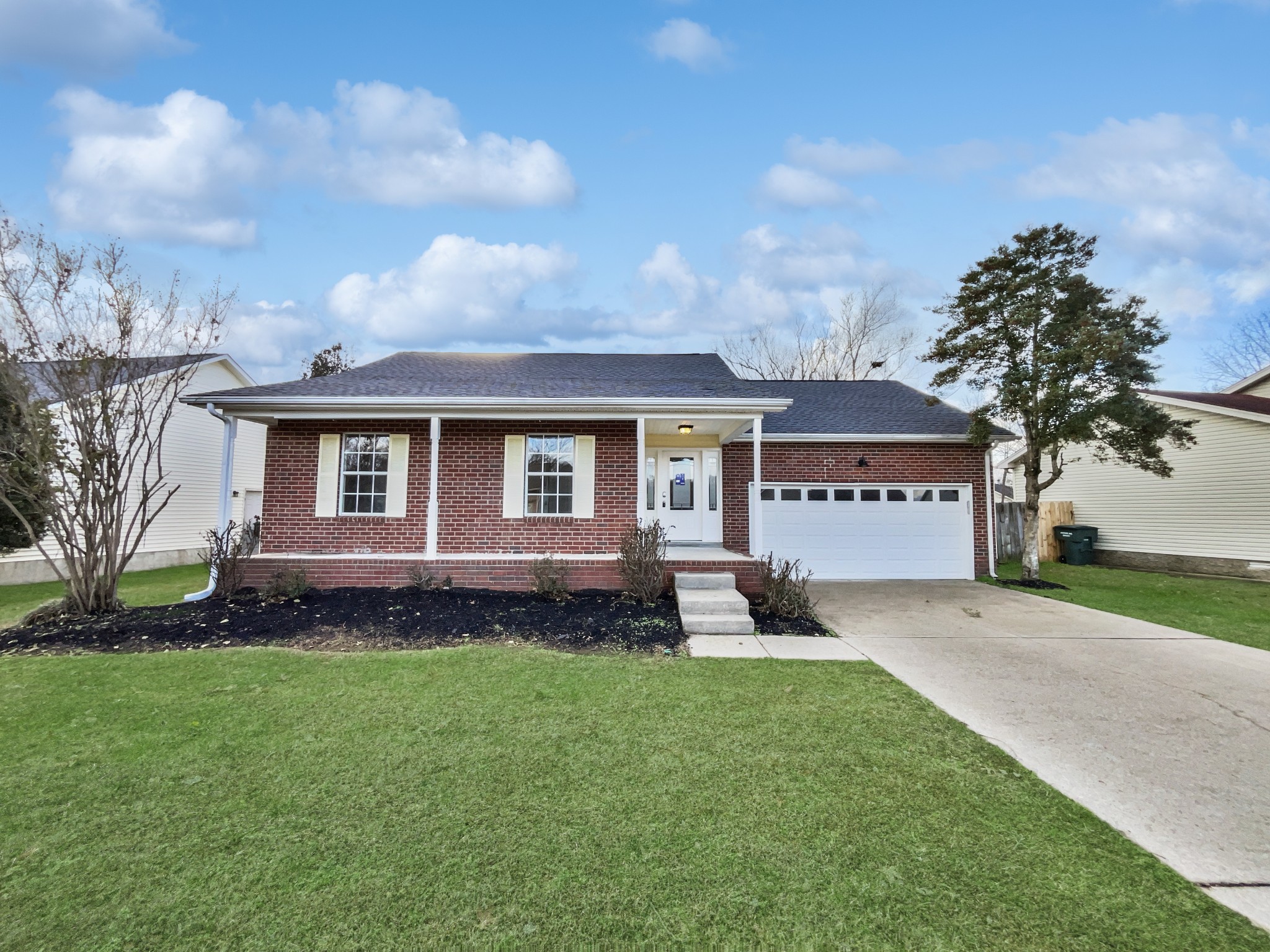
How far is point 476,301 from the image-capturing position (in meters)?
23.2

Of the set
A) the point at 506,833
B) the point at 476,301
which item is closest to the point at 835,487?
the point at 506,833

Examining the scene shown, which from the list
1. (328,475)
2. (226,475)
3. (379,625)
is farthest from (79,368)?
(379,625)

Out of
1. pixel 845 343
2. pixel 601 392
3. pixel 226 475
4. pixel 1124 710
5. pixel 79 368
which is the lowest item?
pixel 1124 710

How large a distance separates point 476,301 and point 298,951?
23825 mm

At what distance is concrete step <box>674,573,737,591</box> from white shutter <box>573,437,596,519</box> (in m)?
2.27

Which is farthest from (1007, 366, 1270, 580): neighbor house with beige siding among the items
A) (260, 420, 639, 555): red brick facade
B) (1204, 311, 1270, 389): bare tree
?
(1204, 311, 1270, 389): bare tree

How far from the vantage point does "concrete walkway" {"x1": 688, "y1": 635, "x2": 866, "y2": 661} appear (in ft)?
17.8

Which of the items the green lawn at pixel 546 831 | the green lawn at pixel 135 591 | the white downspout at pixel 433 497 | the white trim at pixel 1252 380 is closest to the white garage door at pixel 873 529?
the white downspout at pixel 433 497

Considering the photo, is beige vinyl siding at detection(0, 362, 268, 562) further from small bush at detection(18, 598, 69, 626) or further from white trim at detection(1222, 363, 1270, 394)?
white trim at detection(1222, 363, 1270, 394)

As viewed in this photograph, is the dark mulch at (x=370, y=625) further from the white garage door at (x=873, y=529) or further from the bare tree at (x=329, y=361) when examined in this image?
the bare tree at (x=329, y=361)

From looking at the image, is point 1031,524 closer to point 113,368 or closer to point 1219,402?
point 1219,402

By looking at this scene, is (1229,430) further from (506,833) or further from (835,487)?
(506,833)

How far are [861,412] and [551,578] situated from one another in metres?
8.13

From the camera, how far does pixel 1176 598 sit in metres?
9.08
